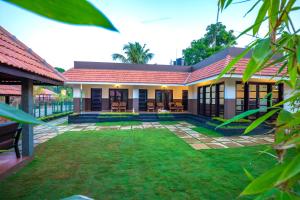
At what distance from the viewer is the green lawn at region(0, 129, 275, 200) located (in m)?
3.33

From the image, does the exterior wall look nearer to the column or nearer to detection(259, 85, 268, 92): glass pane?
the column

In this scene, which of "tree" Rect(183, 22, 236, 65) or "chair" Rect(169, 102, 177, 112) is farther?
"tree" Rect(183, 22, 236, 65)

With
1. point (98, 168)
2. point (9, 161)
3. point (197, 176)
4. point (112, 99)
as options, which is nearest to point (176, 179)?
point (197, 176)

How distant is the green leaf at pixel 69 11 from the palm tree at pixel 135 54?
1267 inches

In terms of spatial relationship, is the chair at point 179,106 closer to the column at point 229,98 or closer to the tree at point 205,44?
the column at point 229,98

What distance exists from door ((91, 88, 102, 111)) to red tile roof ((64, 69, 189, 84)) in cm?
159

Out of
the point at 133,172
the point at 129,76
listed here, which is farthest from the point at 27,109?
the point at 129,76

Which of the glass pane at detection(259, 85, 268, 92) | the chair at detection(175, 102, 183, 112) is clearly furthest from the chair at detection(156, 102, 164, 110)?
the glass pane at detection(259, 85, 268, 92)

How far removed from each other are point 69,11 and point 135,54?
32.4 metres

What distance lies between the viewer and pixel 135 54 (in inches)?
1238

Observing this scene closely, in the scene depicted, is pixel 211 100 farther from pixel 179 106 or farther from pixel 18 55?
pixel 18 55

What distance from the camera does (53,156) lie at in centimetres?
536

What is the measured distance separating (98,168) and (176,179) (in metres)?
2.01

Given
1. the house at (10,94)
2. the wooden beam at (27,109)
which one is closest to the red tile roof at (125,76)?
the house at (10,94)
